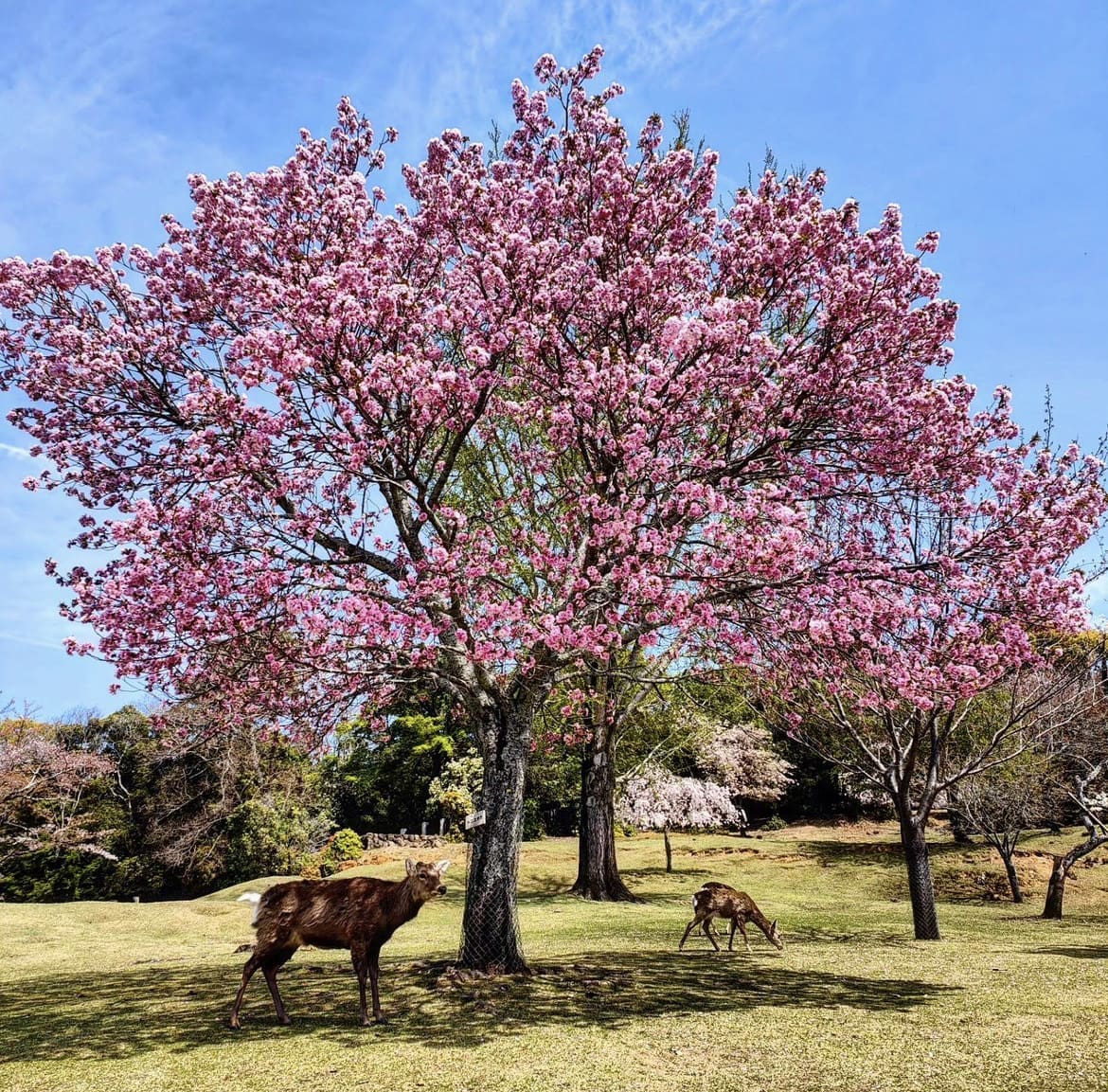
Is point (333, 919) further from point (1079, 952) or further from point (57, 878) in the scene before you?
point (57, 878)

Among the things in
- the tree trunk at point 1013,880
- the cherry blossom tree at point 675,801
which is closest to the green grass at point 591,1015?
the tree trunk at point 1013,880

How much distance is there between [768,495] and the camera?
38.0 feet

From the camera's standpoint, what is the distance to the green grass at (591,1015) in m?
7.02

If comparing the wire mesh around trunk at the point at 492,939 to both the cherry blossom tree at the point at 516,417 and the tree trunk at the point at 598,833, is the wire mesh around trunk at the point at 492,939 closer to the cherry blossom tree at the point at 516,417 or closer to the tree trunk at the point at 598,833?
the cherry blossom tree at the point at 516,417

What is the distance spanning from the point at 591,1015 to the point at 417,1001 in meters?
2.29

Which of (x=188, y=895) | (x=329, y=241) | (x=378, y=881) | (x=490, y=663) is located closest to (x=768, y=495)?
(x=490, y=663)

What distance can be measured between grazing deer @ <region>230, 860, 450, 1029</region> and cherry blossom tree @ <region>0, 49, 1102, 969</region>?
10.5 ft

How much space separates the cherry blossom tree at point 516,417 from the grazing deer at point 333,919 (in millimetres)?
3213

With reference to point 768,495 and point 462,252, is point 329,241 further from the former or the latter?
point 768,495

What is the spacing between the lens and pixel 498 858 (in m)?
11.9

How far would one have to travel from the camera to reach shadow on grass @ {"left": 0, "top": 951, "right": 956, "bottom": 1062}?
8.45 meters

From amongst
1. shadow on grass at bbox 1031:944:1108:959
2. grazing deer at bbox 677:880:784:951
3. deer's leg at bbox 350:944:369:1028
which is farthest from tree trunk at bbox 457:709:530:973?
shadow on grass at bbox 1031:944:1108:959

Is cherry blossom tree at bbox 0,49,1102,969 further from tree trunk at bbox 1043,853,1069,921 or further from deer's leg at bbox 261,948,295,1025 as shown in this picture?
tree trunk at bbox 1043,853,1069,921

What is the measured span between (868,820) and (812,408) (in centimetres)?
4583
